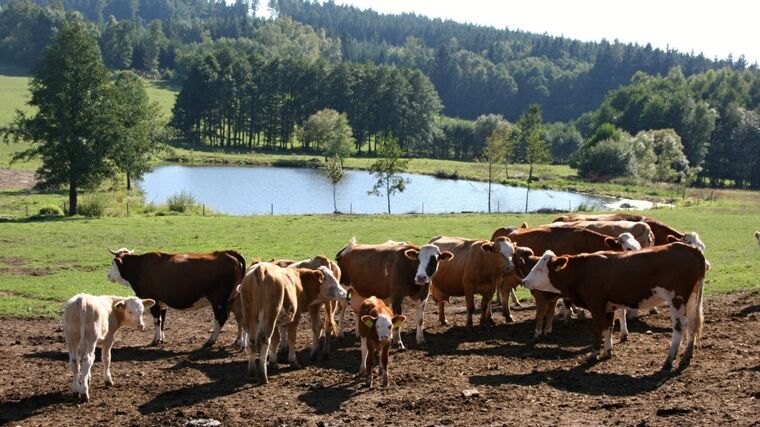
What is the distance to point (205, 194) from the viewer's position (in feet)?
215

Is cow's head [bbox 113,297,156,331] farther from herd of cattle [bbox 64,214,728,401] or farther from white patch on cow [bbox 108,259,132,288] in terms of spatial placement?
white patch on cow [bbox 108,259,132,288]

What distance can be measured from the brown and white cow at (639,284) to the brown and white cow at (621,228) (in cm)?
463

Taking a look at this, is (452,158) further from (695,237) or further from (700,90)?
(695,237)

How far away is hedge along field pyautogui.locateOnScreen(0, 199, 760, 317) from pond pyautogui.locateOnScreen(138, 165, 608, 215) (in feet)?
42.8

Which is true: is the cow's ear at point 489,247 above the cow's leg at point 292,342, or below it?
above

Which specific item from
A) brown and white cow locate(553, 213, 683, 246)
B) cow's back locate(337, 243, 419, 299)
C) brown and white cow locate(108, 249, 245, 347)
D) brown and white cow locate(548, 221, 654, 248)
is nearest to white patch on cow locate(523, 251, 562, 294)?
cow's back locate(337, 243, 419, 299)

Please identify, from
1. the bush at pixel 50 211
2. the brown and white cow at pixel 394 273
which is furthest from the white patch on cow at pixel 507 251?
the bush at pixel 50 211

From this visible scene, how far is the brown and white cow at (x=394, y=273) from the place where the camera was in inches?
627

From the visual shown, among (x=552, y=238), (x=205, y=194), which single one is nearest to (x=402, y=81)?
(x=205, y=194)

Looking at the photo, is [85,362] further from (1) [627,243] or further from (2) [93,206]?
(2) [93,206]

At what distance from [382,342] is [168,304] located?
20.0 feet

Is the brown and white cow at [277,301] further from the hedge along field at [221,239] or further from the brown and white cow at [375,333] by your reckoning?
the hedge along field at [221,239]

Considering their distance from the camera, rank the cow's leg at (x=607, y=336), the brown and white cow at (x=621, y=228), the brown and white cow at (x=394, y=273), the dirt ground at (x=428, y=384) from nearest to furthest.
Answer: the dirt ground at (x=428, y=384)
the cow's leg at (x=607, y=336)
the brown and white cow at (x=394, y=273)
the brown and white cow at (x=621, y=228)

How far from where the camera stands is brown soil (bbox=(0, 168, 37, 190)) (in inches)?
2319
